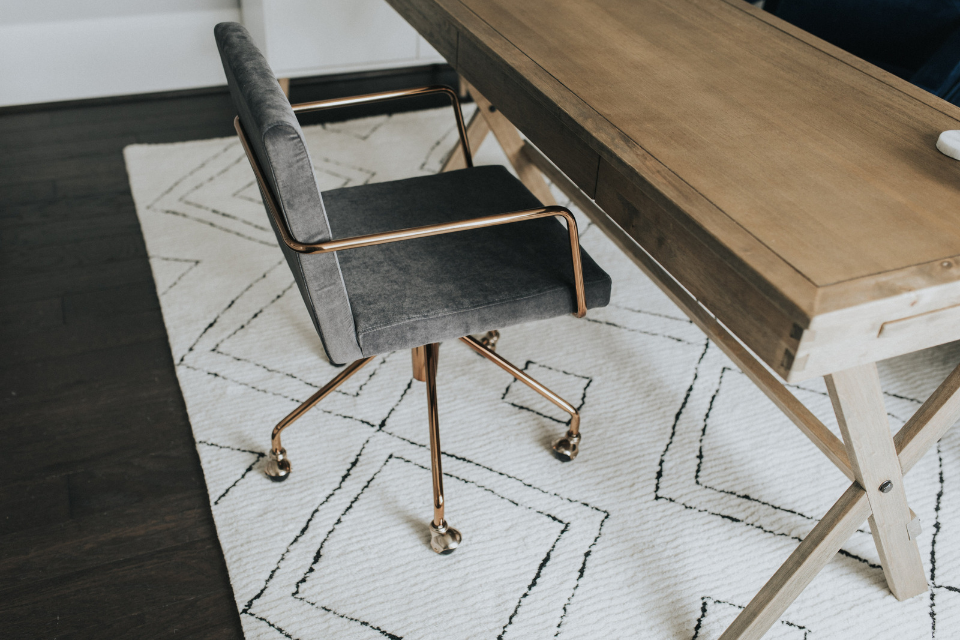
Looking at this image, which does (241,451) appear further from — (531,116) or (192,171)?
(192,171)

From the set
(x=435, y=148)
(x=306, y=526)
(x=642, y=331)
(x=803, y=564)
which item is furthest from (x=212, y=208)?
(x=803, y=564)

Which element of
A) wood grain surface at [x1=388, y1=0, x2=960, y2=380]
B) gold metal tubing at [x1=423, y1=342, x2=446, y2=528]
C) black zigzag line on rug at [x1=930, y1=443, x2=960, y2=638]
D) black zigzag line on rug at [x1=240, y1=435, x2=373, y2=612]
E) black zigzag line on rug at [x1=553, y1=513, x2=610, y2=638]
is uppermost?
wood grain surface at [x1=388, y1=0, x2=960, y2=380]

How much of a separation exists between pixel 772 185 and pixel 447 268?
547mm

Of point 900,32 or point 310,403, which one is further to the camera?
point 900,32

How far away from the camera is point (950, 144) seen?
1125 millimetres

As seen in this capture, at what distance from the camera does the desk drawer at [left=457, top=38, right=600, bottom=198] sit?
126 cm

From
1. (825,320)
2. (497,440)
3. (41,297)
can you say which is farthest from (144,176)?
(825,320)

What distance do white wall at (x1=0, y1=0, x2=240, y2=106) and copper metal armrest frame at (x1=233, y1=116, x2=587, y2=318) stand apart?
7.02 feet

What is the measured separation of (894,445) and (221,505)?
1.21 metres

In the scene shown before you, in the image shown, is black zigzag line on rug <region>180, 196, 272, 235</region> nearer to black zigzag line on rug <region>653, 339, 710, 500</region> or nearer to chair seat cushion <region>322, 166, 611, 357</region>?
chair seat cushion <region>322, 166, 611, 357</region>

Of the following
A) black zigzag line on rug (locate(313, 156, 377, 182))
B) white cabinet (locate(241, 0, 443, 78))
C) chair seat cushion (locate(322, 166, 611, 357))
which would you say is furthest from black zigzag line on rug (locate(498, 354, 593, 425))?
white cabinet (locate(241, 0, 443, 78))

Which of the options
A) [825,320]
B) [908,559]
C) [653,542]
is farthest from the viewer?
[653,542]

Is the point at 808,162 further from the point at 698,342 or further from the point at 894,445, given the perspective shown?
the point at 698,342

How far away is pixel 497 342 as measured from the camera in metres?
1.91
